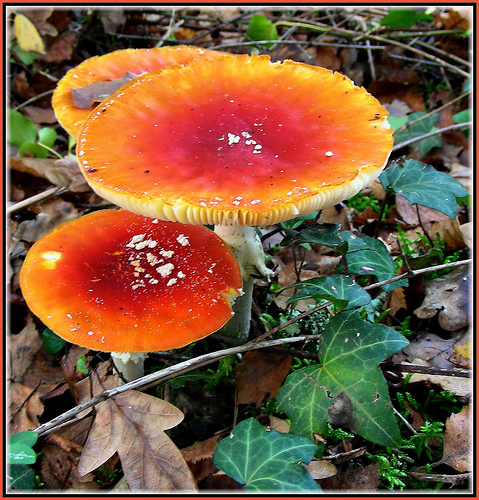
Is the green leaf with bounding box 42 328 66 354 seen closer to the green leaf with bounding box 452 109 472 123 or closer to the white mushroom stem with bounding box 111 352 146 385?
the white mushroom stem with bounding box 111 352 146 385

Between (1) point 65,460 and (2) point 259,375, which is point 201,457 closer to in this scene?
(2) point 259,375

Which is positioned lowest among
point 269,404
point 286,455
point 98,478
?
point 98,478

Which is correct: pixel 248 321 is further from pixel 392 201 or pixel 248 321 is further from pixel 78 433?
pixel 392 201

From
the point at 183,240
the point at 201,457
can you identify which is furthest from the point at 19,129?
the point at 201,457

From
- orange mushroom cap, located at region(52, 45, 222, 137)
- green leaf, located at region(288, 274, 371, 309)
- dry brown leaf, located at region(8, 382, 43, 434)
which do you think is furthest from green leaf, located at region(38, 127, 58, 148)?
green leaf, located at region(288, 274, 371, 309)

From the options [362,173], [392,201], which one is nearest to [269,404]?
[362,173]

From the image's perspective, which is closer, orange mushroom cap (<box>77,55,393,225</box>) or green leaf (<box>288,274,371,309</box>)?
orange mushroom cap (<box>77,55,393,225</box>)

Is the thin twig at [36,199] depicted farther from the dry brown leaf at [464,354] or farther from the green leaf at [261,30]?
the dry brown leaf at [464,354]
